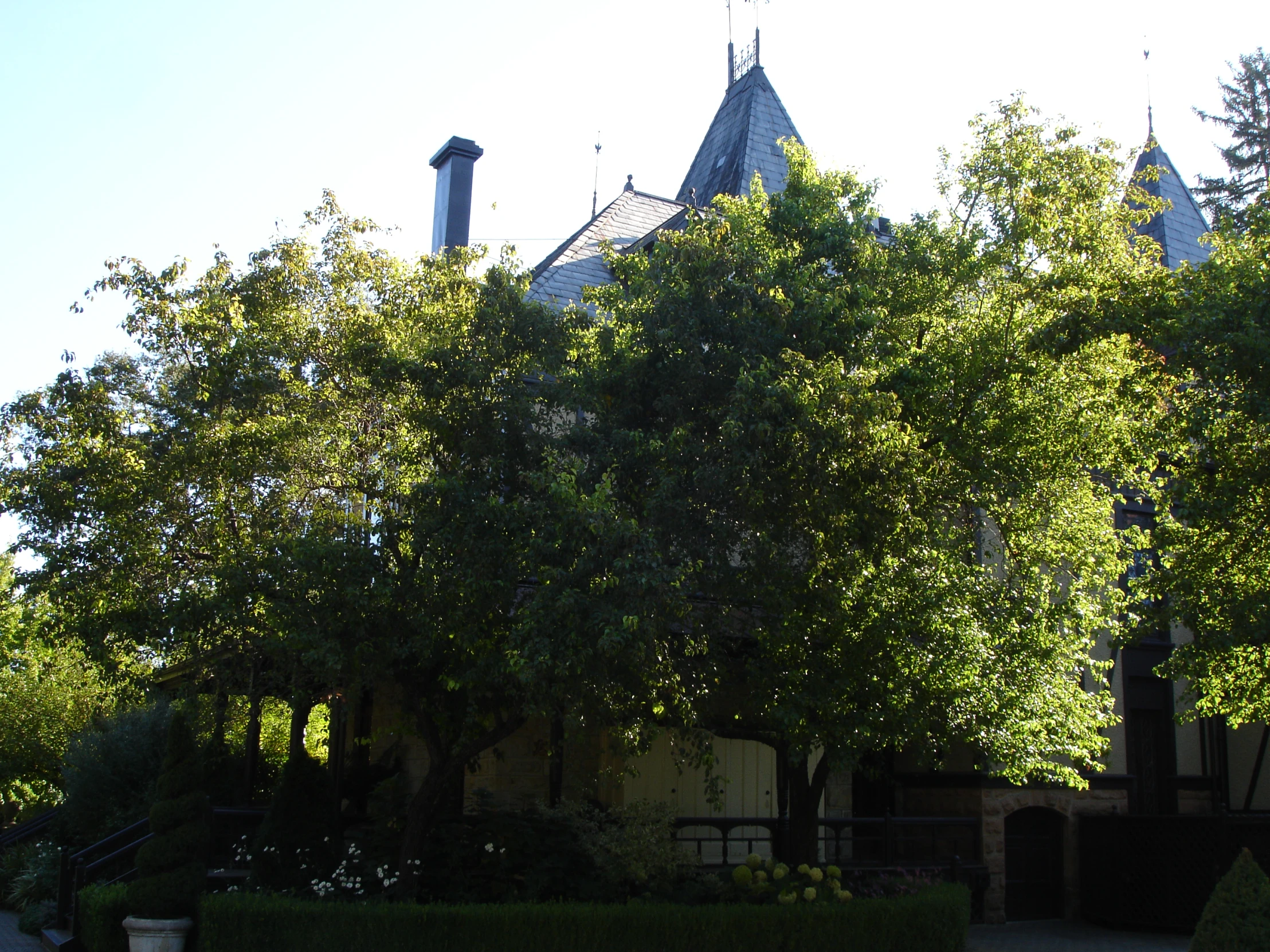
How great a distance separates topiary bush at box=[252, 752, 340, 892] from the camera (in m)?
11.5

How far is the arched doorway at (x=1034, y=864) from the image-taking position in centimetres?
1603

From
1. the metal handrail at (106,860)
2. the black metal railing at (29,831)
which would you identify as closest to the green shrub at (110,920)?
the metal handrail at (106,860)

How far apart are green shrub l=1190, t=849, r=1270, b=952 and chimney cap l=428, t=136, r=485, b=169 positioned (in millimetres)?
16000

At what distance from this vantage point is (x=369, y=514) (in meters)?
11.5

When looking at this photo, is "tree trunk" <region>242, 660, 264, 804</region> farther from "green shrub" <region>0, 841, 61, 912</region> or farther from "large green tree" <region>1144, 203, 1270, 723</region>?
"large green tree" <region>1144, 203, 1270, 723</region>

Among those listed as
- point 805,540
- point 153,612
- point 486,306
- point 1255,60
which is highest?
point 1255,60

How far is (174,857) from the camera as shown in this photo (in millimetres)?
11266

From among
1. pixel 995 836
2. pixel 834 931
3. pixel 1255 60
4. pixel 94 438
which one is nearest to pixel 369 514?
pixel 94 438

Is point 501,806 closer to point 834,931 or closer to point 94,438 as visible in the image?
point 834,931

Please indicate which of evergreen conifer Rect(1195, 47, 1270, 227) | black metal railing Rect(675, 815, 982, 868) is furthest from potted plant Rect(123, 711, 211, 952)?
evergreen conifer Rect(1195, 47, 1270, 227)

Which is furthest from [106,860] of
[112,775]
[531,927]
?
[531,927]

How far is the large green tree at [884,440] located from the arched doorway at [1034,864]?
4107mm

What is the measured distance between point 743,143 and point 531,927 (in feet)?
50.8

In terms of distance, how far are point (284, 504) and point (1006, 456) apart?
7.21 metres
